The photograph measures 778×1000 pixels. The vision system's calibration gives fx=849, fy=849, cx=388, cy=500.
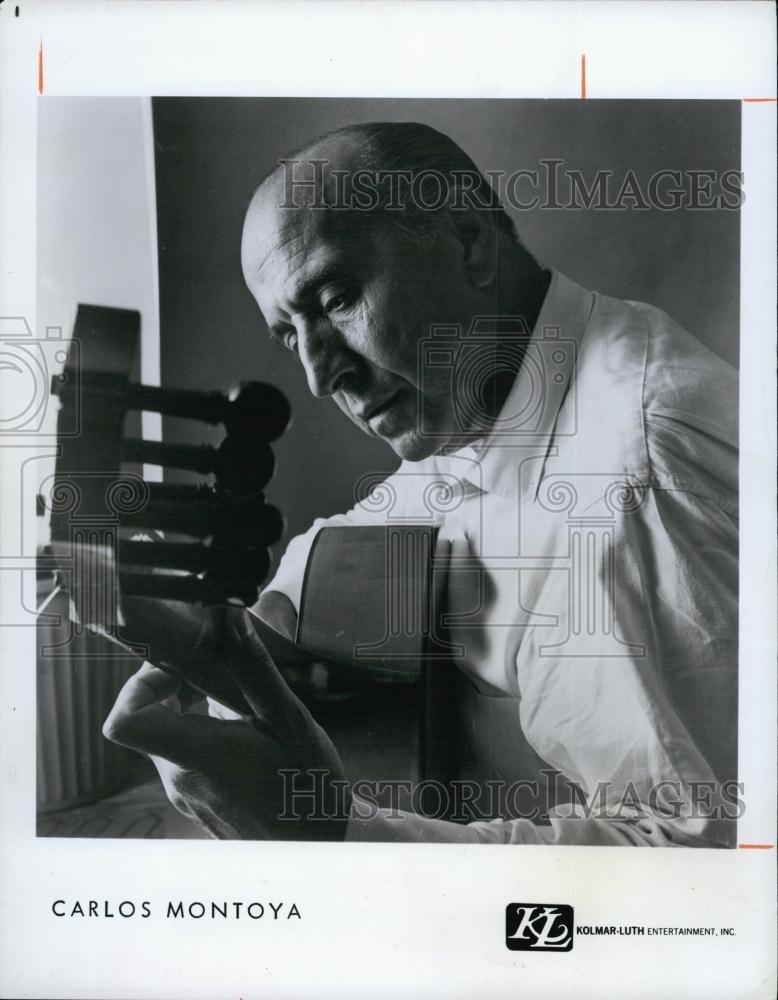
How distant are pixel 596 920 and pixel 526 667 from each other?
569 millimetres

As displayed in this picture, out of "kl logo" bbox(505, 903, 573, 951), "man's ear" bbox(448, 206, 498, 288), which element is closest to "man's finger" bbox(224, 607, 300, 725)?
"kl logo" bbox(505, 903, 573, 951)

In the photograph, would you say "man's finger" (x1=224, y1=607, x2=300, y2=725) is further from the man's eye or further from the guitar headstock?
the man's eye

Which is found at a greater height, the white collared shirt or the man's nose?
the man's nose

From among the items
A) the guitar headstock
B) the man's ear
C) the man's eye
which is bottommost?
the guitar headstock

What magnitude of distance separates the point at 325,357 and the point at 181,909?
4.10 ft

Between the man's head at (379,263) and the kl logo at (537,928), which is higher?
the man's head at (379,263)

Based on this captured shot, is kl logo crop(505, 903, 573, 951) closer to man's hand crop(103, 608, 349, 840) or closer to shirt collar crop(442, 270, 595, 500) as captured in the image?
man's hand crop(103, 608, 349, 840)

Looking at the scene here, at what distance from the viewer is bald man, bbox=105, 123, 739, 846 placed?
1.81 meters

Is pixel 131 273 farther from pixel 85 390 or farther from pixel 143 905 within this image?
pixel 143 905

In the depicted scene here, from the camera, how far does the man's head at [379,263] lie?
71.7 inches

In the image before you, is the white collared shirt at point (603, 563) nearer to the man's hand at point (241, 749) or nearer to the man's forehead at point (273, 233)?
the man's hand at point (241, 749)

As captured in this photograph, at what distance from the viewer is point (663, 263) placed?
72.3 inches

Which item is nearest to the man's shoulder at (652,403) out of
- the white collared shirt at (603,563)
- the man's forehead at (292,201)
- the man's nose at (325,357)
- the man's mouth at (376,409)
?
the white collared shirt at (603,563)

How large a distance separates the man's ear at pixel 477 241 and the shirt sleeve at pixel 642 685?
0.59 m
